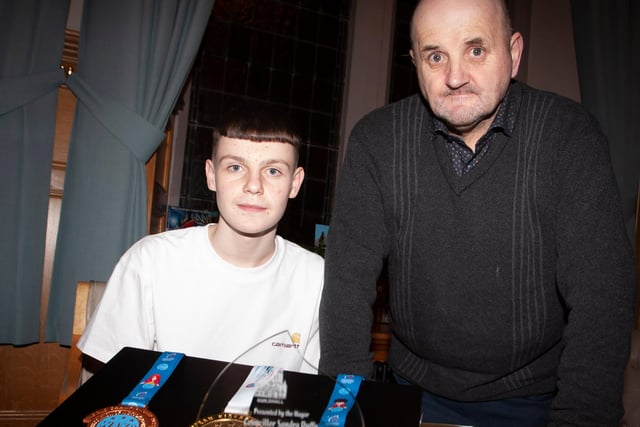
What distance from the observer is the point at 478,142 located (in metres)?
1.20

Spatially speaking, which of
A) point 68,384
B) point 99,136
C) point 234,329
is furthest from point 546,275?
point 99,136

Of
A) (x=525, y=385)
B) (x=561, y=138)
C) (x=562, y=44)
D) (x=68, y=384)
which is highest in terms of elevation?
(x=562, y=44)

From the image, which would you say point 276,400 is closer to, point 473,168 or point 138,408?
point 138,408

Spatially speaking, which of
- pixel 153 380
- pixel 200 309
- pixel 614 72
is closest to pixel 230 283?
pixel 200 309

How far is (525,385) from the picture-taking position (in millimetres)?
1190

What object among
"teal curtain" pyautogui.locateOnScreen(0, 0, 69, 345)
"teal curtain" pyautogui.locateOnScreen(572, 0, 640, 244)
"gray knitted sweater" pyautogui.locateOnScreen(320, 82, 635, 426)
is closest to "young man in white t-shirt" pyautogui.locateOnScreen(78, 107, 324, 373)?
"gray knitted sweater" pyautogui.locateOnScreen(320, 82, 635, 426)

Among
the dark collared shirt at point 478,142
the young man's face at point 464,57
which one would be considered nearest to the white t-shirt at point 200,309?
the dark collared shirt at point 478,142

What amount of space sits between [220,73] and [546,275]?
2.66m

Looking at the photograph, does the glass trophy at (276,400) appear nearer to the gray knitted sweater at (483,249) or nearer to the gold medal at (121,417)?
the gold medal at (121,417)

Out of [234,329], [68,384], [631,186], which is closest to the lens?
[234,329]

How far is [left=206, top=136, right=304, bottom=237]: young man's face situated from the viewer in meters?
→ 1.36

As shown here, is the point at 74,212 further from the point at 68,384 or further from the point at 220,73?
the point at 220,73

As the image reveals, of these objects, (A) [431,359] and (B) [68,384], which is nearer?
(A) [431,359]

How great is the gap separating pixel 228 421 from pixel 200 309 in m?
0.70
